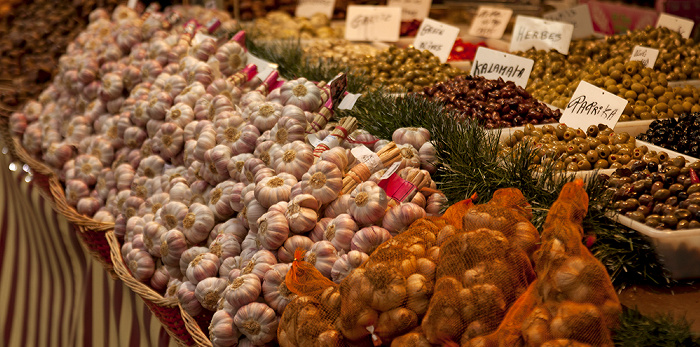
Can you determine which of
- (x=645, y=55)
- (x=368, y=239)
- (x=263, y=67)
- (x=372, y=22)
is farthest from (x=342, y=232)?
(x=372, y=22)

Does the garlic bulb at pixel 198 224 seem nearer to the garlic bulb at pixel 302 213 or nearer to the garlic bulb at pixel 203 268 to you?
the garlic bulb at pixel 203 268

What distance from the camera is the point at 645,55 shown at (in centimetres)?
308

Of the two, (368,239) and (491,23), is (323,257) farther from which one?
(491,23)

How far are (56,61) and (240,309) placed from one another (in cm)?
363

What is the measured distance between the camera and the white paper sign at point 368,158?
76.2 inches

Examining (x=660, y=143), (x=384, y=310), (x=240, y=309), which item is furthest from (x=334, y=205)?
(x=660, y=143)

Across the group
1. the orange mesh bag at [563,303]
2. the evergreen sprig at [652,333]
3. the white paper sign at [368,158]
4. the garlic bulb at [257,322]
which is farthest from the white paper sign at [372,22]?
the evergreen sprig at [652,333]

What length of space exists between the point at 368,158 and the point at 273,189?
1.04 ft

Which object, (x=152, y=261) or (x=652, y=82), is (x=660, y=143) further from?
(x=152, y=261)

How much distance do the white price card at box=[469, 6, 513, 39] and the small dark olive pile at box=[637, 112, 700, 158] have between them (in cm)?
229

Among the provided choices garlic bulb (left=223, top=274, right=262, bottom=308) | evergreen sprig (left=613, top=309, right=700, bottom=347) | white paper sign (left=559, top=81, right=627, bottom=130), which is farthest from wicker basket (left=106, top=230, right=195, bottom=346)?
white paper sign (left=559, top=81, right=627, bottom=130)

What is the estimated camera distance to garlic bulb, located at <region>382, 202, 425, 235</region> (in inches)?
66.7

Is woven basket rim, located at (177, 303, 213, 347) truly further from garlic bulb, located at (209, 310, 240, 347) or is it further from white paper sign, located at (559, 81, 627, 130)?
white paper sign, located at (559, 81, 627, 130)

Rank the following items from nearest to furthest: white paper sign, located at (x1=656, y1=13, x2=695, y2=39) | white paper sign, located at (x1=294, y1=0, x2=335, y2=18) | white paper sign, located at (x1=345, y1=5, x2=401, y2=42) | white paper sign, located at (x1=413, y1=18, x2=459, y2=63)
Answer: white paper sign, located at (x1=656, y1=13, x2=695, y2=39), white paper sign, located at (x1=413, y1=18, x2=459, y2=63), white paper sign, located at (x1=345, y1=5, x2=401, y2=42), white paper sign, located at (x1=294, y1=0, x2=335, y2=18)
